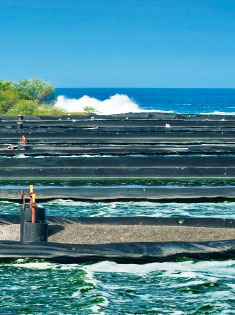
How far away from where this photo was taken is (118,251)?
11.5m

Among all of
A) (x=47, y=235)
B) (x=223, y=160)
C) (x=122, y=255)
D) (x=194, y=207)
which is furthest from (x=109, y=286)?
(x=223, y=160)

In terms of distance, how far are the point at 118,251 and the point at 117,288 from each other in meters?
0.58

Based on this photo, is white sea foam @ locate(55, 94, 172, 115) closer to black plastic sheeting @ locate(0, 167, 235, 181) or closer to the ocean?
black plastic sheeting @ locate(0, 167, 235, 181)

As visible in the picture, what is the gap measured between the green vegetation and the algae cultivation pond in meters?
39.5

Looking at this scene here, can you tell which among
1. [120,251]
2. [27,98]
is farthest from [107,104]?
[120,251]

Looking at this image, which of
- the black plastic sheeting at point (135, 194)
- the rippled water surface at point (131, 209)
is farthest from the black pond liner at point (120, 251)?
the black plastic sheeting at point (135, 194)

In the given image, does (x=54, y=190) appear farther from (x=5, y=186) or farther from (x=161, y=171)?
(x=161, y=171)

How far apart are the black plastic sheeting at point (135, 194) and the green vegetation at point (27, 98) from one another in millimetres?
A: 33134

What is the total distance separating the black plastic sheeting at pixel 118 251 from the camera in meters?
11.5

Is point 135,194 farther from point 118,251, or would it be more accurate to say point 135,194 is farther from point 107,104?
point 107,104

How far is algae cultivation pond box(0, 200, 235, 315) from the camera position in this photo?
10312 millimetres

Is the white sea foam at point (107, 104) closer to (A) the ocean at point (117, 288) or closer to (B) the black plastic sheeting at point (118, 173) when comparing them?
(B) the black plastic sheeting at point (118, 173)

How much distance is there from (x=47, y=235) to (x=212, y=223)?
2733 millimetres

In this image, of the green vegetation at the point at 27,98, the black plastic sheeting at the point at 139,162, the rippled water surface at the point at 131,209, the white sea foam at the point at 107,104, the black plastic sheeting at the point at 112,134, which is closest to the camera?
the rippled water surface at the point at 131,209
